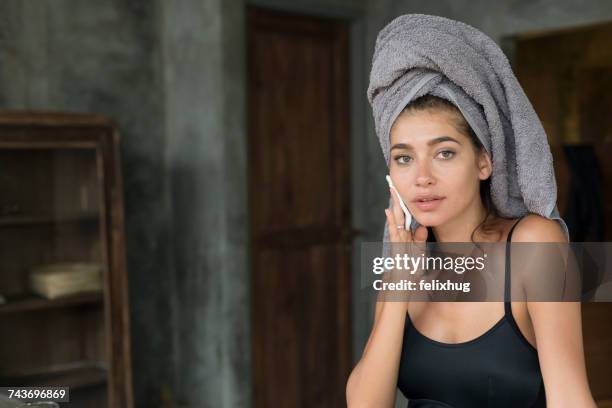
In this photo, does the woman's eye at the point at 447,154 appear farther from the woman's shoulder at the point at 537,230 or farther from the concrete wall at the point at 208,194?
the concrete wall at the point at 208,194

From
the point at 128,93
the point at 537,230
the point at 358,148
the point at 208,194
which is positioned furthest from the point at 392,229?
the point at 358,148

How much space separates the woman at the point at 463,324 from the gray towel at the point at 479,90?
1.0 inches

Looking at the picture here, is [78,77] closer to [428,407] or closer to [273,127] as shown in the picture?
[273,127]

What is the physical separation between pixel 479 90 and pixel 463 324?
0.45 meters

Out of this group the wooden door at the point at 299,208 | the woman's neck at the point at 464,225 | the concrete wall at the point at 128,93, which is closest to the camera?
the woman's neck at the point at 464,225

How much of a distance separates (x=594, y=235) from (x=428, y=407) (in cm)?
314

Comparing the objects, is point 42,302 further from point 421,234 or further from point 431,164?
point 431,164

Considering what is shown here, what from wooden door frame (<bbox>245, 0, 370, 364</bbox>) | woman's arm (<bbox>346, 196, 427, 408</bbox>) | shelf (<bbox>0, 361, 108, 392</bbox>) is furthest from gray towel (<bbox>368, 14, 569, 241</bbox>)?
wooden door frame (<bbox>245, 0, 370, 364</bbox>)

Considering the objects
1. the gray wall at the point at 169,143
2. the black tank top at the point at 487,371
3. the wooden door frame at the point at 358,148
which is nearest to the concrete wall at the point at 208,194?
the gray wall at the point at 169,143

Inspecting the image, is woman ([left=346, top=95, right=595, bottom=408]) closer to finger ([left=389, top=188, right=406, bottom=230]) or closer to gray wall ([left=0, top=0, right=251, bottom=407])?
finger ([left=389, top=188, right=406, bottom=230])

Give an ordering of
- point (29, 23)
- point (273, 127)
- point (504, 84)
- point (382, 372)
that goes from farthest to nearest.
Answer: point (273, 127) → point (29, 23) → point (382, 372) → point (504, 84)

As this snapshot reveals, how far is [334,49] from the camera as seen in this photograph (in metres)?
4.04

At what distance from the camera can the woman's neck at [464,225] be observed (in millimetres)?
1462

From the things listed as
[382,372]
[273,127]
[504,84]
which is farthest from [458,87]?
[273,127]
